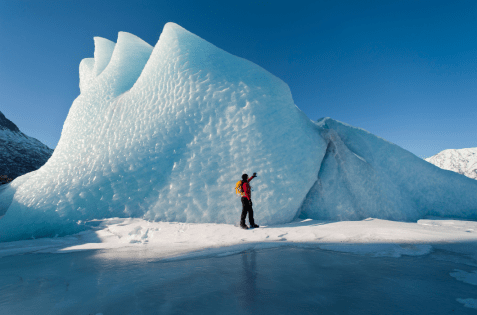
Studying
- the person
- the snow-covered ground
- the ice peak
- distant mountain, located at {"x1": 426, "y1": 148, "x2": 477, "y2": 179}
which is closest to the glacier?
the person

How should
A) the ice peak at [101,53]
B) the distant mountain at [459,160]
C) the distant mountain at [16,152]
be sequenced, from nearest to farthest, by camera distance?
the ice peak at [101,53] → the distant mountain at [16,152] → the distant mountain at [459,160]

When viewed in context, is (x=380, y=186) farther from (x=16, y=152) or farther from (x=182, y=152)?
(x=16, y=152)

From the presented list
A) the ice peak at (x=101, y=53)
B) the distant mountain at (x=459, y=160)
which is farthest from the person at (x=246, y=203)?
the distant mountain at (x=459, y=160)

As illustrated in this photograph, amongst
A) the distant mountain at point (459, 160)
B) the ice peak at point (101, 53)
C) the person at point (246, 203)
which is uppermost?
the distant mountain at point (459, 160)

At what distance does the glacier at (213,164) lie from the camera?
5.77 m

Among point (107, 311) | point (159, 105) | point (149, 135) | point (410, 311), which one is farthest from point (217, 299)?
point (159, 105)

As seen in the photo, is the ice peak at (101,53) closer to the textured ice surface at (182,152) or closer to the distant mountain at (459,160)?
the textured ice surface at (182,152)

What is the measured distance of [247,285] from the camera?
2148 mm

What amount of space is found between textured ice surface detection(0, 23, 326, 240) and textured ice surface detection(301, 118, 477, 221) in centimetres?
62

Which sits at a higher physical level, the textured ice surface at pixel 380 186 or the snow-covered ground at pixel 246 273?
the textured ice surface at pixel 380 186

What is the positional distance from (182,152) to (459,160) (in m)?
191

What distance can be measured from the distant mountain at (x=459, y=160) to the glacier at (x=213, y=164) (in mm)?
165378

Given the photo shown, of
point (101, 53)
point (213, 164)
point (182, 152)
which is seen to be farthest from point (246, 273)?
point (101, 53)

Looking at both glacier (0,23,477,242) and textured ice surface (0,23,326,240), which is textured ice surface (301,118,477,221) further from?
textured ice surface (0,23,326,240)
